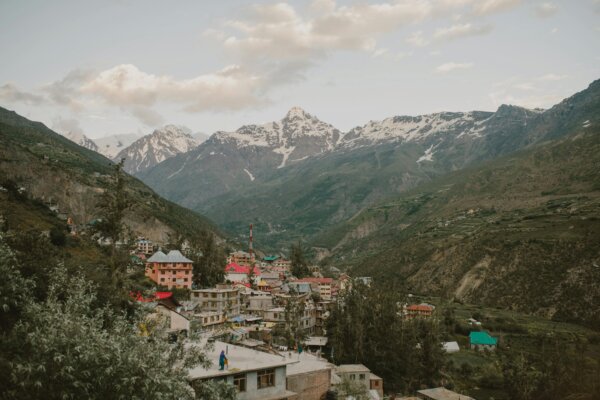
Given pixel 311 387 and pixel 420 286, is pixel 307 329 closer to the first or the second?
pixel 311 387

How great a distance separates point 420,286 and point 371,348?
291 feet

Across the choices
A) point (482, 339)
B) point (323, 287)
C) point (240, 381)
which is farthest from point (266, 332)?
point (323, 287)

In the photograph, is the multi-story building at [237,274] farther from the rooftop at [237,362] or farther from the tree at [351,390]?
the rooftop at [237,362]

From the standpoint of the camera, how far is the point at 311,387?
33.4 metres

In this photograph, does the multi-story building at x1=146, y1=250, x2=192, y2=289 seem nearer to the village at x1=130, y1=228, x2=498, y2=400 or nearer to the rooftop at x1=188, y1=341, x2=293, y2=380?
the village at x1=130, y1=228, x2=498, y2=400

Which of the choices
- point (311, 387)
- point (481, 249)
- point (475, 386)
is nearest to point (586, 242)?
point (481, 249)

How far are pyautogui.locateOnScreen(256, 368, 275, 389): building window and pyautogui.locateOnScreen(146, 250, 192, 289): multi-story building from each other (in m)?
71.6

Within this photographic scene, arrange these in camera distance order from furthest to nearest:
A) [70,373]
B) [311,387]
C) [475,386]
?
1. [475,386]
2. [311,387]
3. [70,373]

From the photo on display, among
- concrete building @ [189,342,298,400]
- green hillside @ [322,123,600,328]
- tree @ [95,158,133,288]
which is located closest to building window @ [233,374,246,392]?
concrete building @ [189,342,298,400]

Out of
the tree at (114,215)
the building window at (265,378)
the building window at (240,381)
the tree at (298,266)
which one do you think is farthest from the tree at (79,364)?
the tree at (298,266)

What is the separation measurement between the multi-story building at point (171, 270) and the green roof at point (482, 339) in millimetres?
55693

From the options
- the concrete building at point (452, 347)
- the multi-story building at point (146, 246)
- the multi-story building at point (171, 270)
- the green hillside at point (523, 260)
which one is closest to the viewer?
the concrete building at point (452, 347)

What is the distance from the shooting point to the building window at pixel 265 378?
2609cm

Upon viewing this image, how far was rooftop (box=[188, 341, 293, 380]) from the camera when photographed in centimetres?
2342
